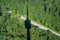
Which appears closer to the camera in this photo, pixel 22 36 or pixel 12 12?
pixel 22 36

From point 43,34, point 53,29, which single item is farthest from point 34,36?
point 53,29

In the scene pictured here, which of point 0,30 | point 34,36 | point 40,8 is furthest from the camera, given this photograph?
point 40,8

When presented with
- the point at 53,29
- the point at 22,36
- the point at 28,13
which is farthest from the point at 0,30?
the point at 53,29

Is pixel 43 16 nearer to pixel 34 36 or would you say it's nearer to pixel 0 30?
pixel 34 36

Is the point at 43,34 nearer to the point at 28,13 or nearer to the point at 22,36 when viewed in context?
the point at 22,36

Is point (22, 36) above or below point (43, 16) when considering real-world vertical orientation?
below

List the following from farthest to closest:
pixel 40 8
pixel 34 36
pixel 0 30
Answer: pixel 40 8 → pixel 0 30 → pixel 34 36
